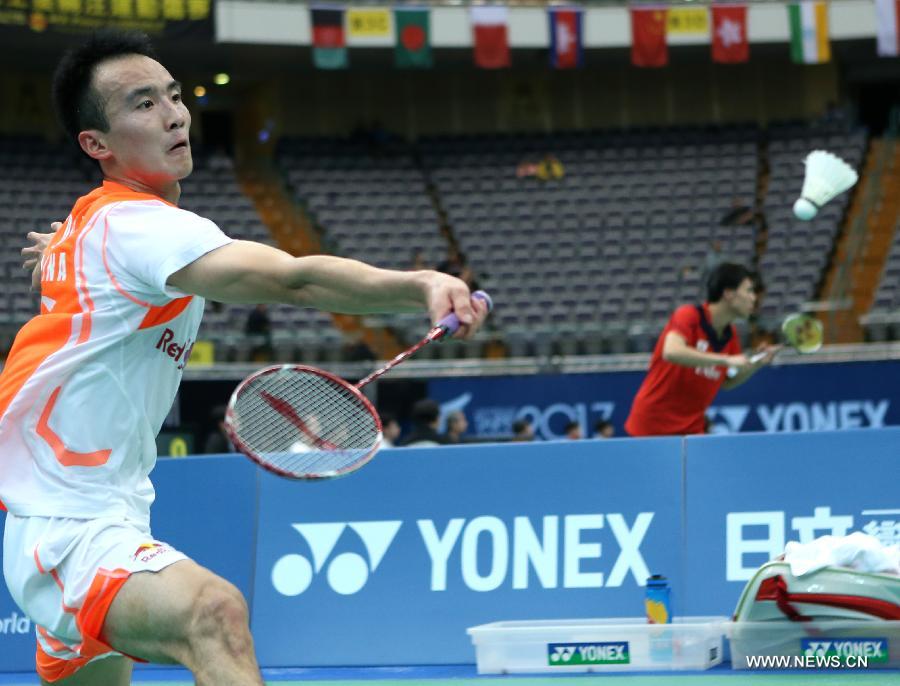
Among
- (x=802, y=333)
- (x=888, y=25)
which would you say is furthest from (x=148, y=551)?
(x=888, y=25)

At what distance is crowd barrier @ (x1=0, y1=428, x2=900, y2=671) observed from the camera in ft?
18.1

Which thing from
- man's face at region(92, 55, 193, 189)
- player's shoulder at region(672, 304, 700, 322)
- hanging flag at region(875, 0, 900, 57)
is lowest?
player's shoulder at region(672, 304, 700, 322)

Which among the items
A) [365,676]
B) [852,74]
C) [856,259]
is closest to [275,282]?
[365,676]

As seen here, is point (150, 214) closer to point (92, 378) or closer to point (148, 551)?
point (92, 378)

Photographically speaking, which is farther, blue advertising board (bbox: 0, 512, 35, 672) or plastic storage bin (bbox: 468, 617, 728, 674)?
blue advertising board (bbox: 0, 512, 35, 672)

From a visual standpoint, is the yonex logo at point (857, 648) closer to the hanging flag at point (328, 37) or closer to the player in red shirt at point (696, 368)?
the player in red shirt at point (696, 368)

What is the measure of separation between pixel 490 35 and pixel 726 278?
14400mm

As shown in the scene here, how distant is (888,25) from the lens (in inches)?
742

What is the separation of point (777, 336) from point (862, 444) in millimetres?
10478

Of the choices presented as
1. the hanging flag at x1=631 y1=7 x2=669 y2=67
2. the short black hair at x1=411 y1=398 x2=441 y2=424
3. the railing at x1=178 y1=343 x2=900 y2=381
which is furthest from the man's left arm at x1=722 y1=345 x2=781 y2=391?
the hanging flag at x1=631 y1=7 x2=669 y2=67

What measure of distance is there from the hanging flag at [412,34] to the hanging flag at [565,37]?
182 centimetres

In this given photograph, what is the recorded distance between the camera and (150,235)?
8.27 feet

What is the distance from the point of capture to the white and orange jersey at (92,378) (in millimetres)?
2627

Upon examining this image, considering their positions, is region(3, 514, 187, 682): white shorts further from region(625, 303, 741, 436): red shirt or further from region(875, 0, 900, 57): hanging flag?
region(875, 0, 900, 57): hanging flag
